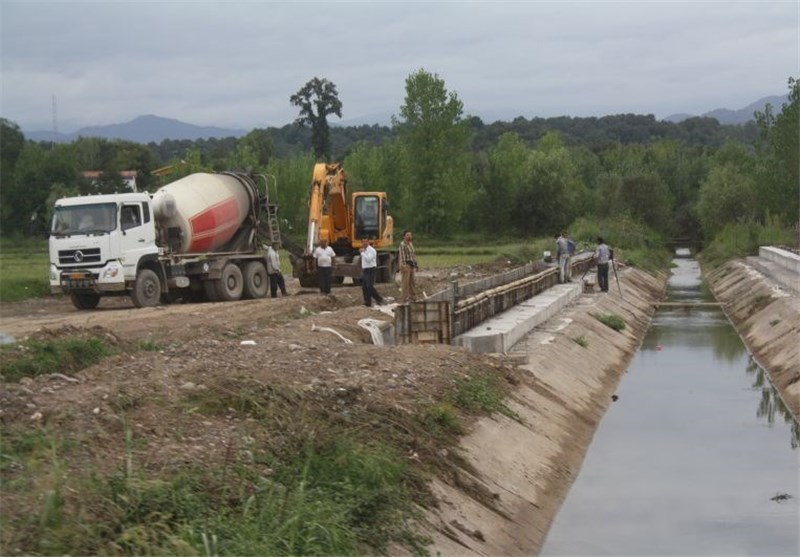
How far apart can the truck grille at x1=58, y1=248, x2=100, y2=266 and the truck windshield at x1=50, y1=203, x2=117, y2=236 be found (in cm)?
45

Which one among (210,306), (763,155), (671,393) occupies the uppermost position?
(763,155)

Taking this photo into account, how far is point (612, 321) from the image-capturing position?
110 ft

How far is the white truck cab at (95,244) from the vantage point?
26.4m

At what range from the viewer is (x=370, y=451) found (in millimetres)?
12211

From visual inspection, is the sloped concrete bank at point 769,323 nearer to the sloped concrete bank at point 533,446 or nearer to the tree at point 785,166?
the sloped concrete bank at point 533,446

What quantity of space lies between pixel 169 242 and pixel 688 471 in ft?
51.5

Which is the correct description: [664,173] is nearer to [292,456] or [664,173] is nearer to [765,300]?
[765,300]

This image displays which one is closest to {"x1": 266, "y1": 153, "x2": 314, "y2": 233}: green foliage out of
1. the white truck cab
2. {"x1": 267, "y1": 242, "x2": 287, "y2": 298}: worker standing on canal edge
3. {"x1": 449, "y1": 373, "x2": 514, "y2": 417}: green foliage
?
{"x1": 267, "y1": 242, "x2": 287, "y2": 298}: worker standing on canal edge

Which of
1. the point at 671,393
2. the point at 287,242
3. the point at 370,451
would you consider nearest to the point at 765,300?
the point at 671,393

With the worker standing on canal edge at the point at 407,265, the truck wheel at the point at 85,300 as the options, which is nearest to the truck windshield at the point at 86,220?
the truck wheel at the point at 85,300

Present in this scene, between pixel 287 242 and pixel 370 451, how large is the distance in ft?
73.7

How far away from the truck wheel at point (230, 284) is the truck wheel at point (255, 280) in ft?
0.76

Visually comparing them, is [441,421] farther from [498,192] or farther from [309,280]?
[498,192]

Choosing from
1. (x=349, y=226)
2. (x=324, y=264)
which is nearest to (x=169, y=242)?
(x=324, y=264)
